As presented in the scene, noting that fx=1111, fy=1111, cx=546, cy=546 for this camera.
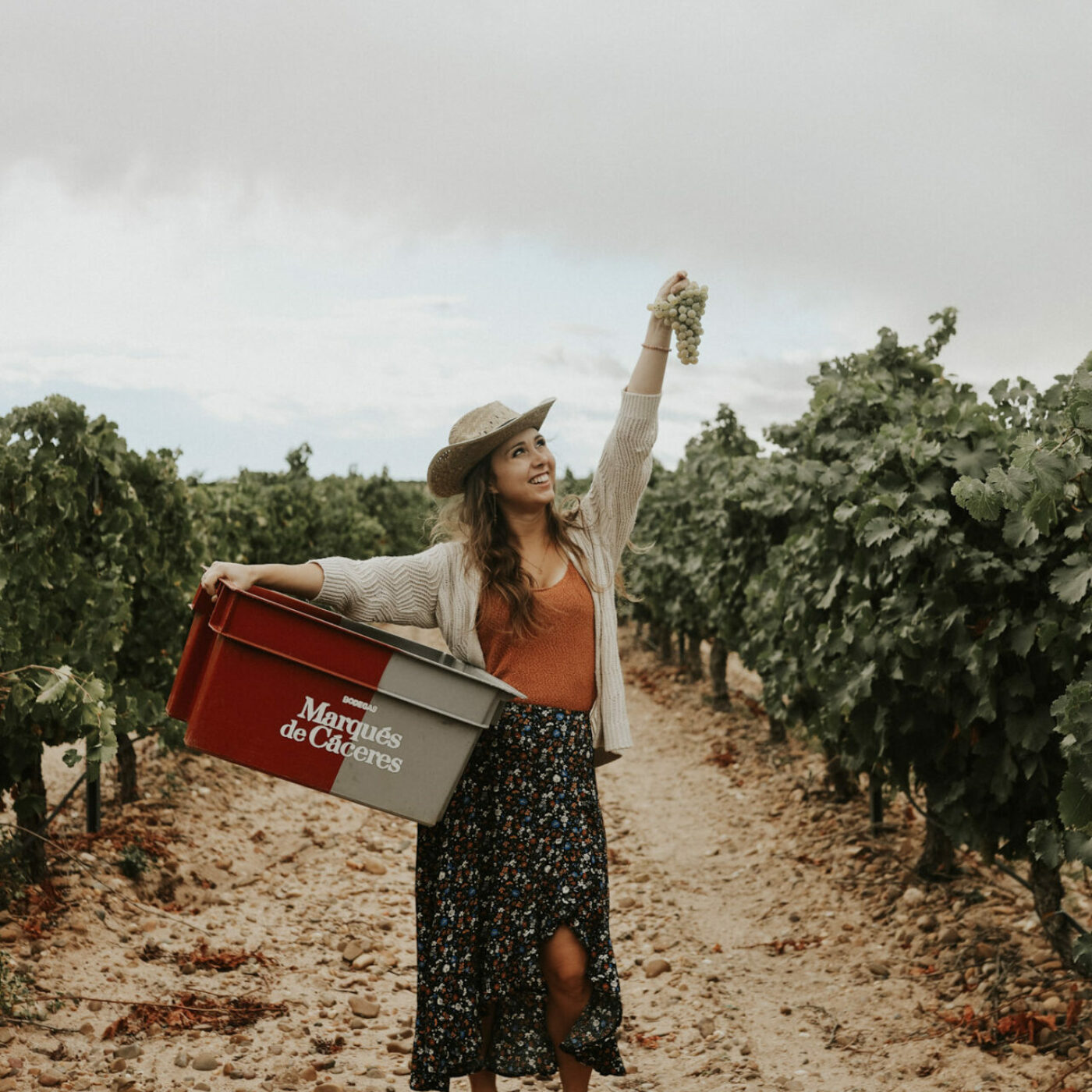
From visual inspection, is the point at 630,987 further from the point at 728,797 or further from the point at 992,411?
the point at 728,797

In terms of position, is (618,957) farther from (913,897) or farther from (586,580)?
(586,580)

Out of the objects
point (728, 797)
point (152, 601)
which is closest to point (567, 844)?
point (152, 601)

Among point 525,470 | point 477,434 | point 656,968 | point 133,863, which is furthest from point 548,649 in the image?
point 133,863

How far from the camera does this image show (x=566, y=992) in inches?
115

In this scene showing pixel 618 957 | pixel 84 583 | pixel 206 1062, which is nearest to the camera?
pixel 206 1062

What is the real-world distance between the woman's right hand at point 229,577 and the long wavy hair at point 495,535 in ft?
2.14

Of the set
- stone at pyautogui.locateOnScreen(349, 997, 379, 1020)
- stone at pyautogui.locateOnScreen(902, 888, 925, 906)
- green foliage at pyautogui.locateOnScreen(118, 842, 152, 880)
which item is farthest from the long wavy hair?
stone at pyautogui.locateOnScreen(902, 888, 925, 906)

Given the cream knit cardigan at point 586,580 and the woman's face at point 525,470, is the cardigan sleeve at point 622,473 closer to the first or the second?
the cream knit cardigan at point 586,580

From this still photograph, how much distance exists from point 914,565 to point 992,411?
770mm

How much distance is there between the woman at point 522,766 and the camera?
2879mm

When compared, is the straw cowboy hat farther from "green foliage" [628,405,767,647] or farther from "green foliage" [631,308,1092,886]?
"green foliage" [628,405,767,647]

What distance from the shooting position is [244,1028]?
394 cm

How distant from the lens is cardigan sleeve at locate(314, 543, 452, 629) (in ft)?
9.42

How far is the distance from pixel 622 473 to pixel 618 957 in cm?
275
